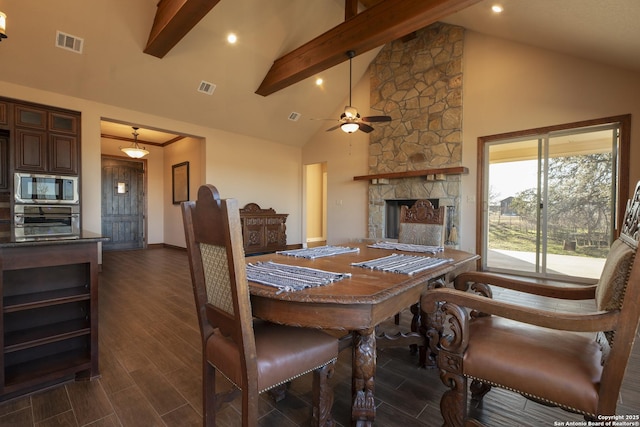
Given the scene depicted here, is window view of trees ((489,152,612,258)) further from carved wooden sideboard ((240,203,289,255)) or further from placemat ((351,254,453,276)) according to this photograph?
carved wooden sideboard ((240,203,289,255))

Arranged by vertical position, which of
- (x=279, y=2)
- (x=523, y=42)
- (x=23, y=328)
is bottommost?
(x=23, y=328)

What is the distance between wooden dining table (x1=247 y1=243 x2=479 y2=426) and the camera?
1.02 meters

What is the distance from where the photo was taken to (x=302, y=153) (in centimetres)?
763

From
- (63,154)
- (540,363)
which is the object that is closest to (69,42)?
(63,154)

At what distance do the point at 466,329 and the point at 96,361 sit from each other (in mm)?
2106

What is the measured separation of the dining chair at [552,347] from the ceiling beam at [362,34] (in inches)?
117

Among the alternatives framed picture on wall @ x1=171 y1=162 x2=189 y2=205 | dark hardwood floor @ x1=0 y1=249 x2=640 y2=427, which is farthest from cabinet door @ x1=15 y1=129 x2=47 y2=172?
dark hardwood floor @ x1=0 y1=249 x2=640 y2=427

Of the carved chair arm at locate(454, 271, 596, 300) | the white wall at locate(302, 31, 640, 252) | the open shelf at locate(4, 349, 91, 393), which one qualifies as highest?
the white wall at locate(302, 31, 640, 252)

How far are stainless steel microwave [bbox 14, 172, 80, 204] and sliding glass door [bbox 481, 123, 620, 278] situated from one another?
253 inches

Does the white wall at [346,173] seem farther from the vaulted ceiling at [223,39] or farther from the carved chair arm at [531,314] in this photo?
the carved chair arm at [531,314]

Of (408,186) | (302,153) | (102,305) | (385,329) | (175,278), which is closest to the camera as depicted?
(385,329)

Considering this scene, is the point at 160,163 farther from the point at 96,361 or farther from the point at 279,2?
the point at 96,361

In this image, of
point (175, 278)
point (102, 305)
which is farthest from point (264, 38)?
point (102, 305)

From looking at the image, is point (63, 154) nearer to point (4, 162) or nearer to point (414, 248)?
point (4, 162)
